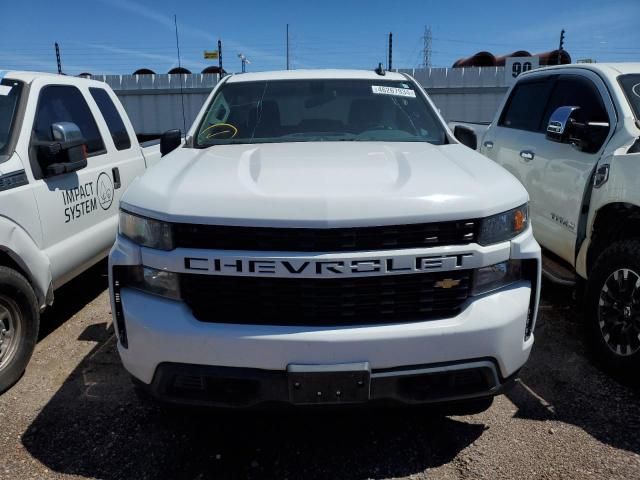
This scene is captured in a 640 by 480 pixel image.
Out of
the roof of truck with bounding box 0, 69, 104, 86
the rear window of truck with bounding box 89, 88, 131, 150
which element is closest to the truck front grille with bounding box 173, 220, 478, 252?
the roof of truck with bounding box 0, 69, 104, 86

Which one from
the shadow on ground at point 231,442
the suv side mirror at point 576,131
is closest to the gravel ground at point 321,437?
the shadow on ground at point 231,442

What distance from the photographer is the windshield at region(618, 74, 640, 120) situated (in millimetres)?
3714

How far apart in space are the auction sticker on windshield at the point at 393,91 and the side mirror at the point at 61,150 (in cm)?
212

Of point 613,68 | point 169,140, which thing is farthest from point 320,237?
point 613,68

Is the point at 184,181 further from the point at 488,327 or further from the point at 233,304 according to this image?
the point at 488,327

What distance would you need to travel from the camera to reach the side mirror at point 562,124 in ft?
12.3

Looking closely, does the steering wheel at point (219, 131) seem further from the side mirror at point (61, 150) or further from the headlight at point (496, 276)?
the headlight at point (496, 276)

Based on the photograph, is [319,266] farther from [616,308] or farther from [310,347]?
[616,308]

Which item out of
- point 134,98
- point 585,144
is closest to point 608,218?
point 585,144

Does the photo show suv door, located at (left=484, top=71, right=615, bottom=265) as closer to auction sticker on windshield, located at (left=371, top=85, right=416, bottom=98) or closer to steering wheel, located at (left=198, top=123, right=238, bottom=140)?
auction sticker on windshield, located at (left=371, top=85, right=416, bottom=98)

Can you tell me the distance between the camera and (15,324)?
3262 millimetres

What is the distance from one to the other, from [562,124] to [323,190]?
2362 mm

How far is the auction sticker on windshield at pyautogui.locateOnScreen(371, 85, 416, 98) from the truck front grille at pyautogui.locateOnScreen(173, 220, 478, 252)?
1886mm

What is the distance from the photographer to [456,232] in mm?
2193
